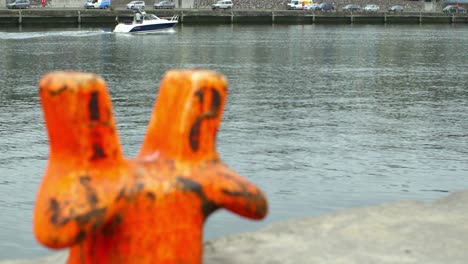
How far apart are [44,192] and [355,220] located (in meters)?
4.22

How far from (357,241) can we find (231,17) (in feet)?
231

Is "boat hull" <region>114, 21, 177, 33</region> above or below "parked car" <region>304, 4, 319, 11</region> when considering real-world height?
below

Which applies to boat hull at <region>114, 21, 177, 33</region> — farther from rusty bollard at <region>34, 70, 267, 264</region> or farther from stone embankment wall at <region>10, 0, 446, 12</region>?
rusty bollard at <region>34, 70, 267, 264</region>

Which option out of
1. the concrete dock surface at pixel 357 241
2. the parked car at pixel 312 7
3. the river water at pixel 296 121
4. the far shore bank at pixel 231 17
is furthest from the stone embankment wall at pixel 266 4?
the concrete dock surface at pixel 357 241

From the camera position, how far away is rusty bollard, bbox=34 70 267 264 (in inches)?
187

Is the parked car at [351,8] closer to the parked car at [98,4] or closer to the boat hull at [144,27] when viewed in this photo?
the parked car at [98,4]

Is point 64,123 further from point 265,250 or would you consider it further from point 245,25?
point 245,25

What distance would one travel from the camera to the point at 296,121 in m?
19.1

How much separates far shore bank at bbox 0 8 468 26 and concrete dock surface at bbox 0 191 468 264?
201ft

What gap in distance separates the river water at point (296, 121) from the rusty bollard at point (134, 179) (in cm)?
441

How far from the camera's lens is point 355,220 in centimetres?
841

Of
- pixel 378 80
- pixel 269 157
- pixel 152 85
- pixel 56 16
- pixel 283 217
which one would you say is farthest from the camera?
pixel 56 16

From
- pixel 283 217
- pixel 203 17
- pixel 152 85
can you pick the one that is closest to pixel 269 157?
pixel 283 217

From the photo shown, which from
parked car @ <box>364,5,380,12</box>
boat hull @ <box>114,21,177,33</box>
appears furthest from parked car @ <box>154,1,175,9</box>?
parked car @ <box>364,5,380,12</box>
